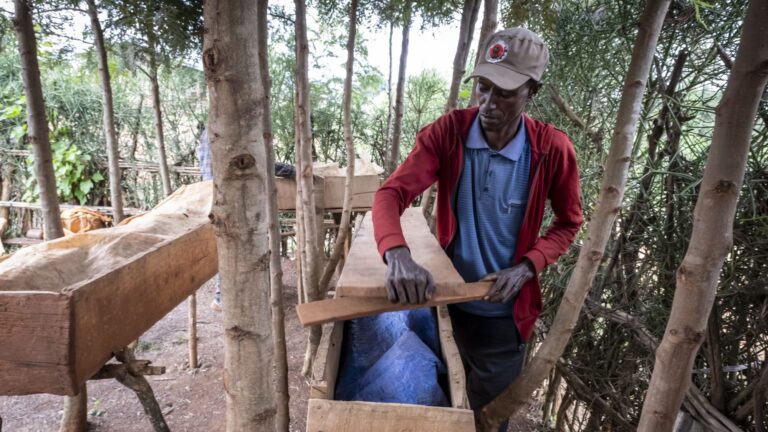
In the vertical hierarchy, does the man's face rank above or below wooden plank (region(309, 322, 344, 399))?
above

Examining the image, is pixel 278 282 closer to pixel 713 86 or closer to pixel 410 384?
pixel 410 384

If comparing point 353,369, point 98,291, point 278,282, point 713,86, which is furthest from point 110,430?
point 713,86

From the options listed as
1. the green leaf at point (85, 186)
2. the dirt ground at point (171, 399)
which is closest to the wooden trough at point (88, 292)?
the dirt ground at point (171, 399)

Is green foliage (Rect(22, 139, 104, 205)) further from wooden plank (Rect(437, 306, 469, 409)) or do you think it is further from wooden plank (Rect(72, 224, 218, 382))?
wooden plank (Rect(437, 306, 469, 409))

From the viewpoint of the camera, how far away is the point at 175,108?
24.0ft

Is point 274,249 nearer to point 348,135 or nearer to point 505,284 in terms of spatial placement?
point 348,135

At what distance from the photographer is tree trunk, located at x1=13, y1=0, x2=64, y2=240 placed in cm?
213

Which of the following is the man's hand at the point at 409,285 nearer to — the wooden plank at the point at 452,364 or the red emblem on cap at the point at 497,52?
the wooden plank at the point at 452,364

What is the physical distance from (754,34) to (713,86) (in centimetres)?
171

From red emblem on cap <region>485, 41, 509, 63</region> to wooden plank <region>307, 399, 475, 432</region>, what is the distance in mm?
1235

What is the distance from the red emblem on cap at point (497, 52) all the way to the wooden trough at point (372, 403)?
2.52ft

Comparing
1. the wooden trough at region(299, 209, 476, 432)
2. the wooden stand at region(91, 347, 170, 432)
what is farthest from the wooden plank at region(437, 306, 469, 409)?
the wooden stand at region(91, 347, 170, 432)

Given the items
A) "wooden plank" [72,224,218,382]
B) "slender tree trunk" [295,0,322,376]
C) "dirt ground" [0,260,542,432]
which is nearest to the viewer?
"wooden plank" [72,224,218,382]

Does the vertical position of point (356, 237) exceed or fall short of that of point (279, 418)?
it exceeds it
